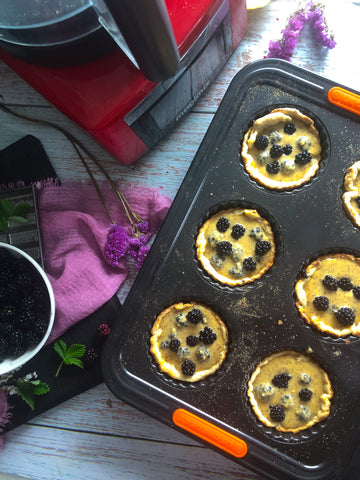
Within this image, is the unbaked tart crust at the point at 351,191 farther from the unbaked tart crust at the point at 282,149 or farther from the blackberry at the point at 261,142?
the blackberry at the point at 261,142

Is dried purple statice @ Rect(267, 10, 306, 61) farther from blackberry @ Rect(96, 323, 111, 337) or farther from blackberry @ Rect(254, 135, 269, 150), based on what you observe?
blackberry @ Rect(96, 323, 111, 337)

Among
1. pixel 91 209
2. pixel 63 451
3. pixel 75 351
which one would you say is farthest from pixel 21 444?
pixel 91 209

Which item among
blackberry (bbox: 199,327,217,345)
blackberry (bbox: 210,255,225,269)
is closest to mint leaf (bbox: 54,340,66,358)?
blackberry (bbox: 199,327,217,345)

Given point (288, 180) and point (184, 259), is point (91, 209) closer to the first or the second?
point (184, 259)

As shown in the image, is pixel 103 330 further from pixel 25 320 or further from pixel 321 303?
pixel 321 303

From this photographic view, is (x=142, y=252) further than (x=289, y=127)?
Yes

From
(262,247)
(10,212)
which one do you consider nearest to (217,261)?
(262,247)

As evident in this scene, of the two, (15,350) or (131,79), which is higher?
(131,79)
